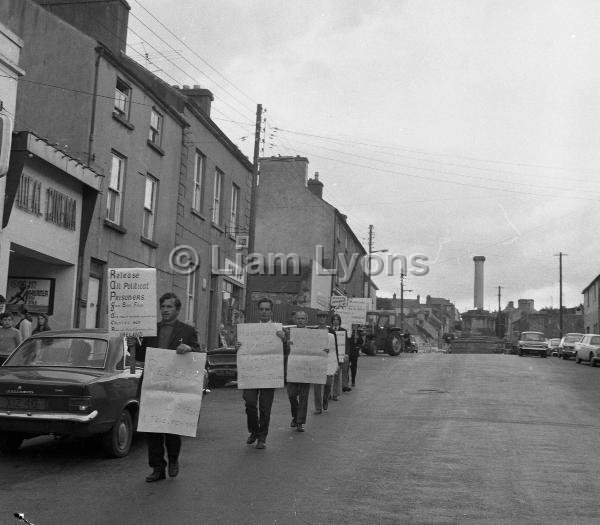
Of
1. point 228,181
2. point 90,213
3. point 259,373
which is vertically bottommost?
point 259,373

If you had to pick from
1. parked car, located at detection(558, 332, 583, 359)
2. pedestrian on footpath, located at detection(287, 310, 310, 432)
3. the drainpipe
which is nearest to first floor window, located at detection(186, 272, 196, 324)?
the drainpipe

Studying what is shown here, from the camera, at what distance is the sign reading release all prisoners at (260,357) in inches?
368

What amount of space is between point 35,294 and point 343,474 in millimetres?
13280

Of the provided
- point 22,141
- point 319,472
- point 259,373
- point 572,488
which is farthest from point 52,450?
point 22,141

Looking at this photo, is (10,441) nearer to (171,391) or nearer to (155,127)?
(171,391)

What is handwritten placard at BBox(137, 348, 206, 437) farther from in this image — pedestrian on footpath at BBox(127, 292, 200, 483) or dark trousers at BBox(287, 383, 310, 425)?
dark trousers at BBox(287, 383, 310, 425)

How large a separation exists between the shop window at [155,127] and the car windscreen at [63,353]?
15.1 m

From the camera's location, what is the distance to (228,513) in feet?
19.9

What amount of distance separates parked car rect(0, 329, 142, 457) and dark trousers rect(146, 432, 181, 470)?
3.67 feet

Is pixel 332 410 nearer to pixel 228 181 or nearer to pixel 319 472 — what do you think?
pixel 319 472

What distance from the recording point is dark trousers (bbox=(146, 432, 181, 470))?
23.8 feet

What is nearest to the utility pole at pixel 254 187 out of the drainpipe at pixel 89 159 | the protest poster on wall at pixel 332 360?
the drainpipe at pixel 89 159

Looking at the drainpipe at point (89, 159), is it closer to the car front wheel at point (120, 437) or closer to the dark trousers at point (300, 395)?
the dark trousers at point (300, 395)

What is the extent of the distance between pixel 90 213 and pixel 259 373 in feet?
39.0
